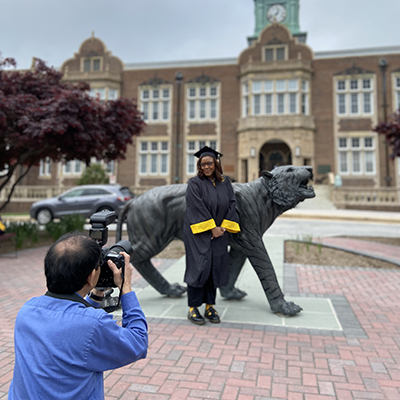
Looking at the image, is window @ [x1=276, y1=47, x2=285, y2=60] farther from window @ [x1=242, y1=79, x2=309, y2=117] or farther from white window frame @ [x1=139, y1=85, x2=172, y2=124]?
white window frame @ [x1=139, y1=85, x2=172, y2=124]

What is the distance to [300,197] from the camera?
3918mm

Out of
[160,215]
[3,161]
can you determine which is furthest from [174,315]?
[3,161]

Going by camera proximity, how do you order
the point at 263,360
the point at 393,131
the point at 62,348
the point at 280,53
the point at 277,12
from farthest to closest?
the point at 277,12 < the point at 280,53 < the point at 393,131 < the point at 263,360 < the point at 62,348

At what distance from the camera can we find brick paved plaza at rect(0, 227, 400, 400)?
99.7 inches

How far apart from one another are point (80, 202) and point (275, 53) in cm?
1922

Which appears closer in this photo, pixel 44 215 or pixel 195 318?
pixel 195 318

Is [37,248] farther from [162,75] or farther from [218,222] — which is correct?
[162,75]

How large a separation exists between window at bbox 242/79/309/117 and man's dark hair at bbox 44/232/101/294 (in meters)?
25.0

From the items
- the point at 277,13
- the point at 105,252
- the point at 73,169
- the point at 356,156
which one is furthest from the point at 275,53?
the point at 277,13

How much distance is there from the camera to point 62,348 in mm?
1244

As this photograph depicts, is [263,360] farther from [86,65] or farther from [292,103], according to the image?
[86,65]

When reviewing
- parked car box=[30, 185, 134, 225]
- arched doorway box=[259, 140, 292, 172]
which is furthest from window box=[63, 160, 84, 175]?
arched doorway box=[259, 140, 292, 172]

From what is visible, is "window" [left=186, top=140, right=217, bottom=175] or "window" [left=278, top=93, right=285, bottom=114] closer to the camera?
"window" [left=278, top=93, right=285, bottom=114]

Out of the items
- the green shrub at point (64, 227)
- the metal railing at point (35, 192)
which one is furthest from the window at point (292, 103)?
the green shrub at point (64, 227)
